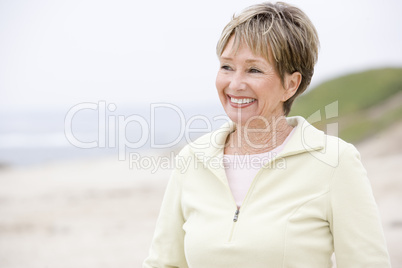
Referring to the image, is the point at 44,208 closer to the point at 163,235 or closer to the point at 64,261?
the point at 64,261

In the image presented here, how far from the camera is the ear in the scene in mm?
1934

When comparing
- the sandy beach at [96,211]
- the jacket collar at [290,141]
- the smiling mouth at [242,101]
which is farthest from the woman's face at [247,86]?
the sandy beach at [96,211]

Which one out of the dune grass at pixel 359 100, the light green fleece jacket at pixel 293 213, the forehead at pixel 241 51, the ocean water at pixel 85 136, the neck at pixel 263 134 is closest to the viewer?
the light green fleece jacket at pixel 293 213

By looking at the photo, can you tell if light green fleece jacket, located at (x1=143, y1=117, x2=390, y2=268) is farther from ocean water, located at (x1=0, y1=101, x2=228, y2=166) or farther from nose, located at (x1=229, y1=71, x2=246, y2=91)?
ocean water, located at (x1=0, y1=101, x2=228, y2=166)

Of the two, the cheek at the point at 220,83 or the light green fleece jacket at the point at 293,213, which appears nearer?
the light green fleece jacket at the point at 293,213

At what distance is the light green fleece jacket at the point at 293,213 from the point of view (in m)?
1.74

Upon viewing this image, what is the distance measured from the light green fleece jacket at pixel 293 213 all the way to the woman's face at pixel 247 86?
0.15 meters

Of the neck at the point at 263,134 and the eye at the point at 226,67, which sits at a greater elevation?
the eye at the point at 226,67

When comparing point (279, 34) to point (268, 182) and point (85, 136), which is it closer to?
point (268, 182)

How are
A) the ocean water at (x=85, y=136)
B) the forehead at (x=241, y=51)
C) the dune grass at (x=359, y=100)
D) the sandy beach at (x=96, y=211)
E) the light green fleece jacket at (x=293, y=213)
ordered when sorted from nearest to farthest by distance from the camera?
1. the light green fleece jacket at (x=293, y=213)
2. the forehead at (x=241, y=51)
3. the sandy beach at (x=96, y=211)
4. the dune grass at (x=359, y=100)
5. the ocean water at (x=85, y=136)

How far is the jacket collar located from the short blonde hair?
207 mm

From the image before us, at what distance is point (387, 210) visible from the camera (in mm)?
6652

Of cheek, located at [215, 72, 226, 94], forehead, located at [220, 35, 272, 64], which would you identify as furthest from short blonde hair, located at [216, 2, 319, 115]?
cheek, located at [215, 72, 226, 94]

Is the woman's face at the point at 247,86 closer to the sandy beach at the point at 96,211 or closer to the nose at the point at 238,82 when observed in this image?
the nose at the point at 238,82
